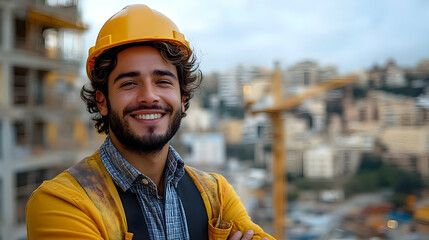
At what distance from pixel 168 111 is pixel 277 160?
21.5m

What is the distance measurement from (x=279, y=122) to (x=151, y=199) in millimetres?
19987

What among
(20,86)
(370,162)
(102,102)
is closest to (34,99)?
(20,86)

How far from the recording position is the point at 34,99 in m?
9.76

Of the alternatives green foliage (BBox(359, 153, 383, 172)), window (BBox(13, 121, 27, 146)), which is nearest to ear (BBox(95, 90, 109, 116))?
window (BBox(13, 121, 27, 146))

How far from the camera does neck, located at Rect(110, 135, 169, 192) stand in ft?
3.85

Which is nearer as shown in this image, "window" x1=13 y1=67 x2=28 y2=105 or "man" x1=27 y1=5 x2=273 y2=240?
"man" x1=27 y1=5 x2=273 y2=240

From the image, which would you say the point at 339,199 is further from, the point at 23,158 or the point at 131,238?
the point at 131,238

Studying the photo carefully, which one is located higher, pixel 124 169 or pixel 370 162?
pixel 124 169

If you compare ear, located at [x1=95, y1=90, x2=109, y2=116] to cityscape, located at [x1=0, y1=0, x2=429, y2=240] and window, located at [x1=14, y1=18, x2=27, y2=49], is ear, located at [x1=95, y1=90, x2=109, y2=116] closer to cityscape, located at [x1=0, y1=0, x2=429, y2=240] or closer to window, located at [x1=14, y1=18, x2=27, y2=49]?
cityscape, located at [x1=0, y1=0, x2=429, y2=240]

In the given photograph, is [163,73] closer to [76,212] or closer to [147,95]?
[147,95]

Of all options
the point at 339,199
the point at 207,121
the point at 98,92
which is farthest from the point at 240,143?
the point at 98,92

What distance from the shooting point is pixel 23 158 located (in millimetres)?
8945

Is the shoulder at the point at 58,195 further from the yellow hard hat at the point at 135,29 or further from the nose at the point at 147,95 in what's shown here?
the yellow hard hat at the point at 135,29

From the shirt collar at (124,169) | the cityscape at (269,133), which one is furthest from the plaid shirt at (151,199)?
the cityscape at (269,133)
